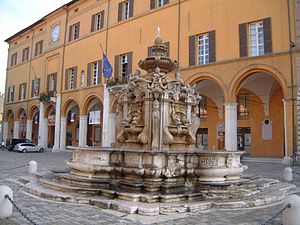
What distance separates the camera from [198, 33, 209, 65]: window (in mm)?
21484

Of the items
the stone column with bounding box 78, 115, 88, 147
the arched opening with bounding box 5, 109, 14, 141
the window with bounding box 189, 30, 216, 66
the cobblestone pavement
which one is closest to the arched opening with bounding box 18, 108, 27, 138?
the arched opening with bounding box 5, 109, 14, 141

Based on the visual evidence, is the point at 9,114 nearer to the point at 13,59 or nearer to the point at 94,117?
the point at 13,59

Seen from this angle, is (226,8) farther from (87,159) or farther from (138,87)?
(87,159)

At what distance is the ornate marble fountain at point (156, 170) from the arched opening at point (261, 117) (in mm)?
14219

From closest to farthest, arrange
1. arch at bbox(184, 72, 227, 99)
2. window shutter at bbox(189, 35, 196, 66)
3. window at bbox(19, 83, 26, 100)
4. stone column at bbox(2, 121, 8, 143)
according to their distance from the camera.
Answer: arch at bbox(184, 72, 227, 99) → window shutter at bbox(189, 35, 196, 66) → window at bbox(19, 83, 26, 100) → stone column at bbox(2, 121, 8, 143)

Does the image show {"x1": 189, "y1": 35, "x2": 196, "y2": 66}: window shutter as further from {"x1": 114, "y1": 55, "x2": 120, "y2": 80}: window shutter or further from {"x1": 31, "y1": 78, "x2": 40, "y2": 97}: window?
{"x1": 31, "y1": 78, "x2": 40, "y2": 97}: window

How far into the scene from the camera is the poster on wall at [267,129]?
915 inches

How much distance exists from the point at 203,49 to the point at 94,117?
496 inches

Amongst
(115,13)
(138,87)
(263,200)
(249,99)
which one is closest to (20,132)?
(115,13)

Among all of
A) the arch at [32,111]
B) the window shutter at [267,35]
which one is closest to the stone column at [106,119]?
the window shutter at [267,35]

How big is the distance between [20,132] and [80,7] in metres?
19.1

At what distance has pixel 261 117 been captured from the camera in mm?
23812

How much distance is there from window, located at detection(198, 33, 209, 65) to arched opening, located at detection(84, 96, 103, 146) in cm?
1135

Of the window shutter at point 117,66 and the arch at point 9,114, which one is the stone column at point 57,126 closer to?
the window shutter at point 117,66
